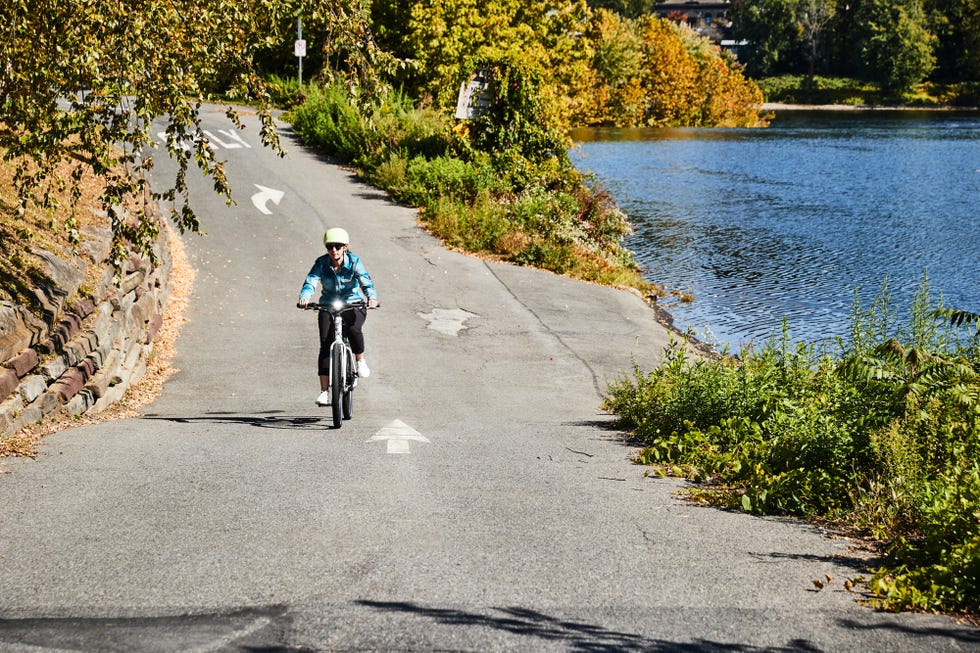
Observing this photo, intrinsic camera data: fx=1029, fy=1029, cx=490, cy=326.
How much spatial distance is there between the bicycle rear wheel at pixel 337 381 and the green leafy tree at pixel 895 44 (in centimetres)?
10518

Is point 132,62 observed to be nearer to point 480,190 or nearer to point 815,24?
point 480,190

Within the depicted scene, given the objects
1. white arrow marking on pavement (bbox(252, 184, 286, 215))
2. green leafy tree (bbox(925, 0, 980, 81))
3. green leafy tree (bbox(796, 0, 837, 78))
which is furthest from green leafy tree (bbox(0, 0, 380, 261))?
green leafy tree (bbox(796, 0, 837, 78))

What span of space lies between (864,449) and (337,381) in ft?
15.7

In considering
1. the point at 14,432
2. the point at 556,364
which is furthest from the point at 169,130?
the point at 556,364

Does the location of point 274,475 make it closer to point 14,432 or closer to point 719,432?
point 14,432

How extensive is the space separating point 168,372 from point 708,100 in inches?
2803

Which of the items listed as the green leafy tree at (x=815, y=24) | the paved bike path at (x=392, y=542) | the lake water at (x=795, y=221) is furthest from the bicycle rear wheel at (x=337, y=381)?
the green leafy tree at (x=815, y=24)

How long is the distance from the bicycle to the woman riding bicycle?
0.20 ft

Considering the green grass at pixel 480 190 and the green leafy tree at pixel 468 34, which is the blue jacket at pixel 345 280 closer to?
the green grass at pixel 480 190

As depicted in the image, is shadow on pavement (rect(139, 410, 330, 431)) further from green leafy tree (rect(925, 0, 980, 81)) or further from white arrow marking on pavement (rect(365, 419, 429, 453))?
green leafy tree (rect(925, 0, 980, 81))

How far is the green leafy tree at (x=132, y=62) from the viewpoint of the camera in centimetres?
792

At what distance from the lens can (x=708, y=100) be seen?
258 feet

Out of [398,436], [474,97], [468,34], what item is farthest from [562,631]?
[468,34]

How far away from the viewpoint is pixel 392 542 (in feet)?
18.6
